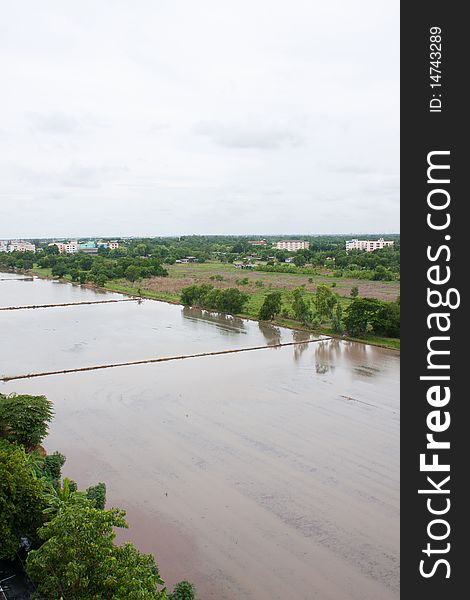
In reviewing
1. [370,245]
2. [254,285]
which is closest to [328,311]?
[254,285]

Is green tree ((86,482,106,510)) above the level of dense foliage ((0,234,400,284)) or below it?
below

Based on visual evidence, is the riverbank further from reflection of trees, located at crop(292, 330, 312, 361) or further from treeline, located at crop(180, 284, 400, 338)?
reflection of trees, located at crop(292, 330, 312, 361)

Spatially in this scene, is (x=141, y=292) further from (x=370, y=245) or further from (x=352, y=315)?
(x=370, y=245)

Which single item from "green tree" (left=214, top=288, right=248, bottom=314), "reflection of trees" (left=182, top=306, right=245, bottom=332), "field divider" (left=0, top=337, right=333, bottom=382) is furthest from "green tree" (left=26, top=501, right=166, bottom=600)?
"green tree" (left=214, top=288, right=248, bottom=314)

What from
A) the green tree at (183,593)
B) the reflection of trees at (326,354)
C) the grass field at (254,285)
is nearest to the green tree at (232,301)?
the grass field at (254,285)

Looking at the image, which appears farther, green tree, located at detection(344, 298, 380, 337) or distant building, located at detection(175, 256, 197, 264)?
distant building, located at detection(175, 256, 197, 264)

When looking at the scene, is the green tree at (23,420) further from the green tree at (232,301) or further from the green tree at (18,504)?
the green tree at (232,301)

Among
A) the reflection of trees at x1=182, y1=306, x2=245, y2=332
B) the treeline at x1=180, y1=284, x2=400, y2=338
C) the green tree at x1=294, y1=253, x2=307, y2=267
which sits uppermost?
the green tree at x1=294, y1=253, x2=307, y2=267
